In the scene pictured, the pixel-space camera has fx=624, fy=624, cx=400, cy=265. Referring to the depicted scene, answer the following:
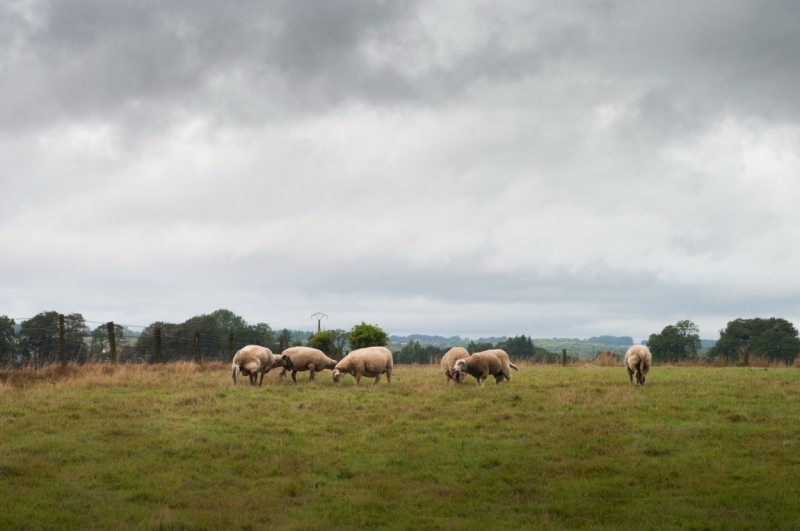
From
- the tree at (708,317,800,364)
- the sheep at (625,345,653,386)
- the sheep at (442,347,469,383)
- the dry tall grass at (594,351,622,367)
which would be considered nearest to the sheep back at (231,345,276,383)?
the sheep at (442,347,469,383)

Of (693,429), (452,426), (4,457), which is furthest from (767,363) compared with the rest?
(4,457)

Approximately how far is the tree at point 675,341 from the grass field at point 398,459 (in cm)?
5084

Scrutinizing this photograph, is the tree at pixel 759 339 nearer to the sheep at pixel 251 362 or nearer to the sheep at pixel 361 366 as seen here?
the sheep at pixel 361 366

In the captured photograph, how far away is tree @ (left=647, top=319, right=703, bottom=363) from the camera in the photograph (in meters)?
65.5

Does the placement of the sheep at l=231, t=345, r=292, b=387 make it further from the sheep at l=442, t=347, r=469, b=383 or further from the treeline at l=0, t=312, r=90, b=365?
the treeline at l=0, t=312, r=90, b=365

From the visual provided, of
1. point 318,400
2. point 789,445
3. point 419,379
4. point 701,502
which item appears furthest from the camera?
point 419,379

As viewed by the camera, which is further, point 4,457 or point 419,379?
point 419,379

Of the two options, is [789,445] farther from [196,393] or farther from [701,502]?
[196,393]

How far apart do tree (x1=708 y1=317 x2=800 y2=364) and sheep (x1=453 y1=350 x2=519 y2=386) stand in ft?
→ 141

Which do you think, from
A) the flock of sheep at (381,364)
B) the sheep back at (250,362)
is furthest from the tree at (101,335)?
the flock of sheep at (381,364)

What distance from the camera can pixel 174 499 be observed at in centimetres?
907

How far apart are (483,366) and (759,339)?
5188 cm

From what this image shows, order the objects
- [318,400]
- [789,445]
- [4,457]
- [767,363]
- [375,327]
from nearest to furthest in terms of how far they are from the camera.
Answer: [4,457] → [789,445] → [318,400] → [767,363] → [375,327]

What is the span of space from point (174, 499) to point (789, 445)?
11.0 meters
